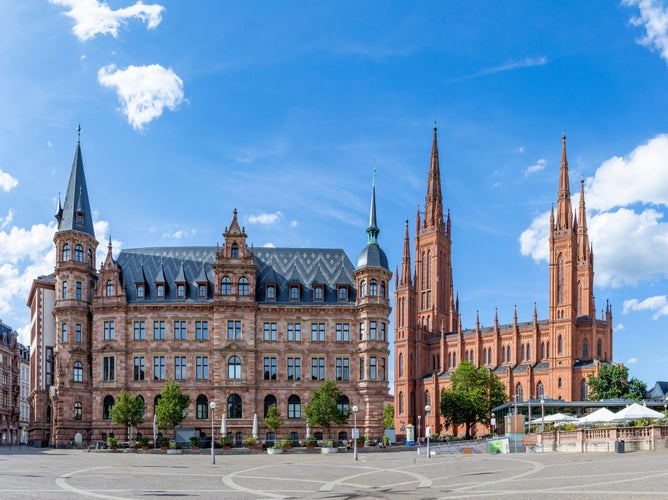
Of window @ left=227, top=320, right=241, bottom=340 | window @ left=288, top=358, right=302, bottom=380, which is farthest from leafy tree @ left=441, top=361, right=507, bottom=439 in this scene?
window @ left=227, top=320, right=241, bottom=340

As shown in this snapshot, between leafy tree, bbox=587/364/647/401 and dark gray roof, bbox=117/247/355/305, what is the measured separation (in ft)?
198

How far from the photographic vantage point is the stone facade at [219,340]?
80.8m

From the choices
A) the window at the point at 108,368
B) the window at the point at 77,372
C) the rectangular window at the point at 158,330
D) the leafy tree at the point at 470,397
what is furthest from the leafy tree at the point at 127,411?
the leafy tree at the point at 470,397

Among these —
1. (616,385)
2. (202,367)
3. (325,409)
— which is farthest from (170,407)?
(616,385)

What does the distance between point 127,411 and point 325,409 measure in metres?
17.3

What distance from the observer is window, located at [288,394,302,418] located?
3204 inches

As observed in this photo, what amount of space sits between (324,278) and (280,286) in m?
4.37

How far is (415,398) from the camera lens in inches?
6944

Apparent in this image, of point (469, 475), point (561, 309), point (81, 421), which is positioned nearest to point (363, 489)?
point (469, 475)

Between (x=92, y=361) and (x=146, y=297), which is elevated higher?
(x=146, y=297)

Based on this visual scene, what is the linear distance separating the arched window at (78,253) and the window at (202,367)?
1509cm

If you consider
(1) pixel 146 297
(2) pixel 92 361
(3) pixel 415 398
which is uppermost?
(1) pixel 146 297

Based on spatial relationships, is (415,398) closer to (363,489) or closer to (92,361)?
(92,361)

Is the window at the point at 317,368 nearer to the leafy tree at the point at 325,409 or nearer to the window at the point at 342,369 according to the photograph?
the window at the point at 342,369
